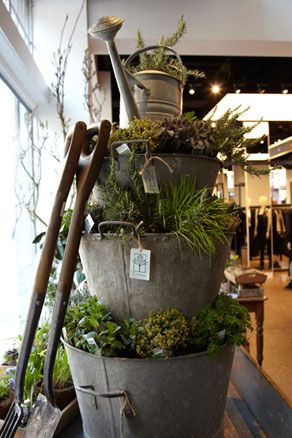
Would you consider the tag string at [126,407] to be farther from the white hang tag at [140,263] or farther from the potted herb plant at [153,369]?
the white hang tag at [140,263]

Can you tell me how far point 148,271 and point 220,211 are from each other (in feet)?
0.97

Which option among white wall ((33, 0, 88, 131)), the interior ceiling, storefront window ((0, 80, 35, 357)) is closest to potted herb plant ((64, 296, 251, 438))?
storefront window ((0, 80, 35, 357))

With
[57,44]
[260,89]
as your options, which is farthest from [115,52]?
[260,89]

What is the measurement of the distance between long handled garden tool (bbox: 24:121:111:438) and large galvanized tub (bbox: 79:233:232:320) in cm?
7

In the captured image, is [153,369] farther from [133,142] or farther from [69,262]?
[133,142]

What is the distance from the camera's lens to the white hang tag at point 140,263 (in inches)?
39.2

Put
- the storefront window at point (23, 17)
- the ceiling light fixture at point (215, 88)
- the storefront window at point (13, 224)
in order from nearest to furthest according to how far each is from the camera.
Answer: the storefront window at point (13, 224) → the storefront window at point (23, 17) → the ceiling light fixture at point (215, 88)

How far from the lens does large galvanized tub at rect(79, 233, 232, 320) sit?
3.33 ft

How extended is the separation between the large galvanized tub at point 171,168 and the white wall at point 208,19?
2.30 metres

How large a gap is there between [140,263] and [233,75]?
425cm

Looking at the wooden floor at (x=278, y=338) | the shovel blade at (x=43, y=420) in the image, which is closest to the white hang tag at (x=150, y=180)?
the shovel blade at (x=43, y=420)

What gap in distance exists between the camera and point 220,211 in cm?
110

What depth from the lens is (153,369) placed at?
0.97m

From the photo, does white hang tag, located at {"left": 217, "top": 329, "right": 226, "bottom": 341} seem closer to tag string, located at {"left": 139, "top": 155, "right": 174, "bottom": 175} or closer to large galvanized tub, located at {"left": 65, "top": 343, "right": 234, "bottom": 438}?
large galvanized tub, located at {"left": 65, "top": 343, "right": 234, "bottom": 438}
